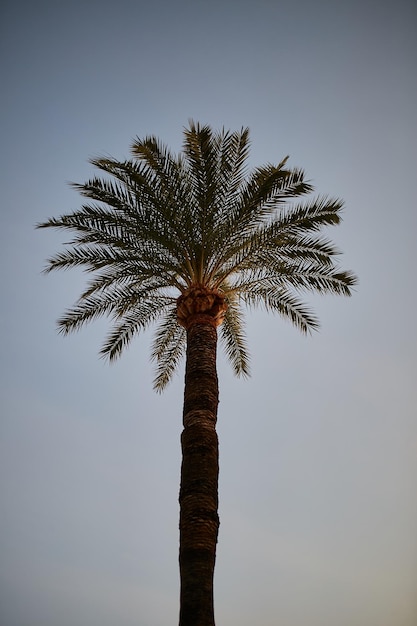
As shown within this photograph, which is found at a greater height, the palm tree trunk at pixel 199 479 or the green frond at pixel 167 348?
the green frond at pixel 167 348

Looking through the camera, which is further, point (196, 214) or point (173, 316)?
point (173, 316)

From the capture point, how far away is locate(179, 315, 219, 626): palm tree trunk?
828 centimetres

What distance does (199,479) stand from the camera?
31.1ft

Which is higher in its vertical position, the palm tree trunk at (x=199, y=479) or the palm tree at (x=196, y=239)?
the palm tree at (x=196, y=239)

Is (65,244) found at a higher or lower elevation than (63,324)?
higher

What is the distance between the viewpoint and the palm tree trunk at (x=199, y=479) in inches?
326

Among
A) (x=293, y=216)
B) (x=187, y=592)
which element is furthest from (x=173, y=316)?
(x=187, y=592)

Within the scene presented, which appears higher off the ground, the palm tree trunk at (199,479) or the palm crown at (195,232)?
the palm crown at (195,232)

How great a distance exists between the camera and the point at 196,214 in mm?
13188

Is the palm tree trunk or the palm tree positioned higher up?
the palm tree

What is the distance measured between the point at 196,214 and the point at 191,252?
3.24 feet

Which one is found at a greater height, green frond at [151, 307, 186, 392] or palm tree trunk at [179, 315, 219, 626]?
green frond at [151, 307, 186, 392]

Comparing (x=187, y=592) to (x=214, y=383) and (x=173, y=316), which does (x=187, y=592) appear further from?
(x=173, y=316)

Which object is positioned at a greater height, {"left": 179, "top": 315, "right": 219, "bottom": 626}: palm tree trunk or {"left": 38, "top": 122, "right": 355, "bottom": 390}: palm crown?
{"left": 38, "top": 122, "right": 355, "bottom": 390}: palm crown
